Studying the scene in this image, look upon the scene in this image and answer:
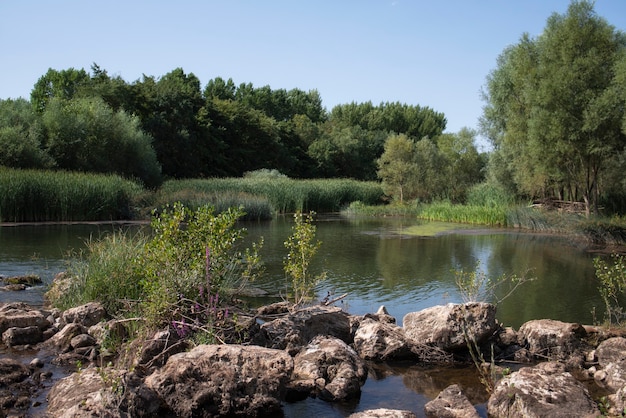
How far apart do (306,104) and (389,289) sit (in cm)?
→ 8183

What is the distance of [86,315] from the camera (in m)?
7.20

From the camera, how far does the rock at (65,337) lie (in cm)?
664

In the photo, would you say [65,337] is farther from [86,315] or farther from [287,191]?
→ [287,191]

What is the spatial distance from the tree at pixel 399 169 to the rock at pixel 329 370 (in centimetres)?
3561

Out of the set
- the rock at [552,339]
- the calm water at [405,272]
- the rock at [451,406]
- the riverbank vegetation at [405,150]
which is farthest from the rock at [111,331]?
the riverbank vegetation at [405,150]

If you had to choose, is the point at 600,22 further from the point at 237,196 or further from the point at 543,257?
the point at 237,196

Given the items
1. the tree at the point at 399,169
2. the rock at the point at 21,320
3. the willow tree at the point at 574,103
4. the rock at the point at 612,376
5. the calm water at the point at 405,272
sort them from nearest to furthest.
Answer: the rock at the point at 612,376, the calm water at the point at 405,272, the rock at the point at 21,320, the willow tree at the point at 574,103, the tree at the point at 399,169

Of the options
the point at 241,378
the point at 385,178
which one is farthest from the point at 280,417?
the point at 385,178

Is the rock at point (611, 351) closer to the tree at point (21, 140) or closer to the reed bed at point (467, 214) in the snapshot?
the reed bed at point (467, 214)

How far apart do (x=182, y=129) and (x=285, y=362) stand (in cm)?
4849

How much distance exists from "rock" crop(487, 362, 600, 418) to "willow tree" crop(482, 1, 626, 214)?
17.4m

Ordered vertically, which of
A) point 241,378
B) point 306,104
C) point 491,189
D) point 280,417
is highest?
point 306,104

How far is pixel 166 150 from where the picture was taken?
163 feet

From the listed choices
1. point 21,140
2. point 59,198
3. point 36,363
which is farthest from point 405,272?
point 21,140
